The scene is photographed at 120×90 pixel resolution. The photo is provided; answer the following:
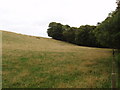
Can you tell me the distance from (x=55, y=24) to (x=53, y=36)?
603 cm

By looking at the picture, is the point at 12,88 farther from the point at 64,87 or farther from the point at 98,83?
the point at 98,83

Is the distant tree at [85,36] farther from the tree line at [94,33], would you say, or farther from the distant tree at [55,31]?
the distant tree at [55,31]

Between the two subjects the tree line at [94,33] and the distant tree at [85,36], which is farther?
the distant tree at [85,36]

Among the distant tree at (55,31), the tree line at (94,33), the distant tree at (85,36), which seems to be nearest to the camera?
the tree line at (94,33)

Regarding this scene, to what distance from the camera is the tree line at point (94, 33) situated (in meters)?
12.1

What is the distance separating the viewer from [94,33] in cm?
3081

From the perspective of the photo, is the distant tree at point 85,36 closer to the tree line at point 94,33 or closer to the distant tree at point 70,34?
the tree line at point 94,33

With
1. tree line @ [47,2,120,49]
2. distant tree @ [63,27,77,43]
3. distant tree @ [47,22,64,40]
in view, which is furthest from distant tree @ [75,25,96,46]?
distant tree @ [47,22,64,40]

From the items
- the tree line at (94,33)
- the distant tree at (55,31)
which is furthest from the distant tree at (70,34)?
the distant tree at (55,31)

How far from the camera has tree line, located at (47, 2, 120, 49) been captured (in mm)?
12055

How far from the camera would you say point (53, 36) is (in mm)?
74812

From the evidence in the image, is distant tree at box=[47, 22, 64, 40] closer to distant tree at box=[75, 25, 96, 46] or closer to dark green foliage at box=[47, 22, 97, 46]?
dark green foliage at box=[47, 22, 97, 46]

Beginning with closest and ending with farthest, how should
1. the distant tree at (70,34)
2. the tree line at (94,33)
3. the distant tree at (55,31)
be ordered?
the tree line at (94,33) → the distant tree at (70,34) → the distant tree at (55,31)

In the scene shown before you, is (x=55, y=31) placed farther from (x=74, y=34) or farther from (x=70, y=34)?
(x=74, y=34)
